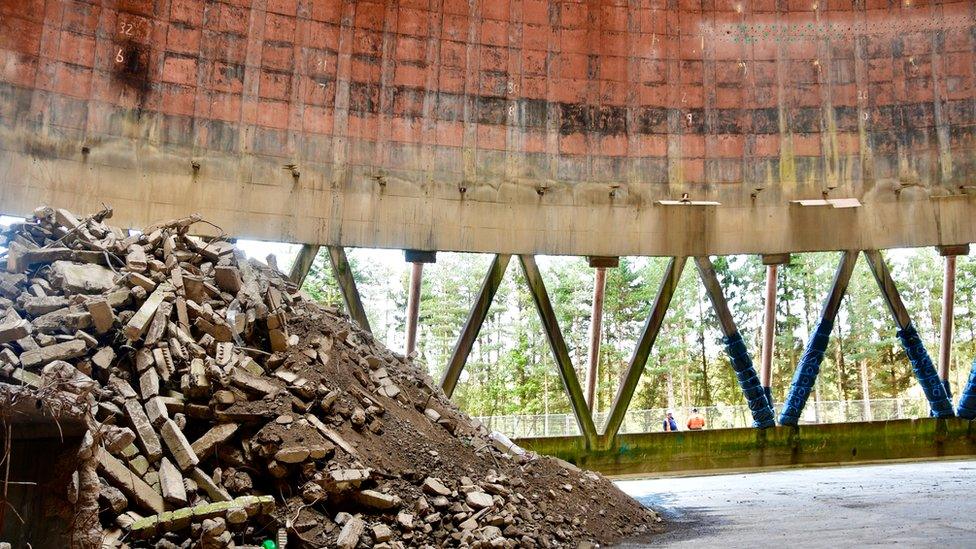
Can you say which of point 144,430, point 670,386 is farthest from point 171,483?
point 670,386

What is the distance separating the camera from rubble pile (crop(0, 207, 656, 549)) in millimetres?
5562

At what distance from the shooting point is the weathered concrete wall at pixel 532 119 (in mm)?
13859

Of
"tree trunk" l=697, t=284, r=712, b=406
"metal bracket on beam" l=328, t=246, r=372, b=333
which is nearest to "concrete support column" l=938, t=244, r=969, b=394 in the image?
"metal bracket on beam" l=328, t=246, r=372, b=333

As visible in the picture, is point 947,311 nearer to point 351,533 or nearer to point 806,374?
point 806,374

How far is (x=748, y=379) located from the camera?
16.0 metres

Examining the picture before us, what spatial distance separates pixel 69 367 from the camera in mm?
5629

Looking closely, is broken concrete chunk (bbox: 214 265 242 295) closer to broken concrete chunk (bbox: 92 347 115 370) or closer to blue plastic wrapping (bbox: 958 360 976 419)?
broken concrete chunk (bbox: 92 347 115 370)

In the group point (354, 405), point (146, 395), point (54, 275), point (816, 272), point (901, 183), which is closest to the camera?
point (146, 395)

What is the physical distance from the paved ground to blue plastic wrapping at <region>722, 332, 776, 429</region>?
59.3 inches

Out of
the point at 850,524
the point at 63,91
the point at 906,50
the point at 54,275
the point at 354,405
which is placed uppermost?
the point at 906,50

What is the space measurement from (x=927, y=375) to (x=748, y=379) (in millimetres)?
4022

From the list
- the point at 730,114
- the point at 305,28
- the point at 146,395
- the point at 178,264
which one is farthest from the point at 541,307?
the point at 146,395

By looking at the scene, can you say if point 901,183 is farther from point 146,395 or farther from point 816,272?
point 816,272

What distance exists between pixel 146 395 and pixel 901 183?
16431 mm
